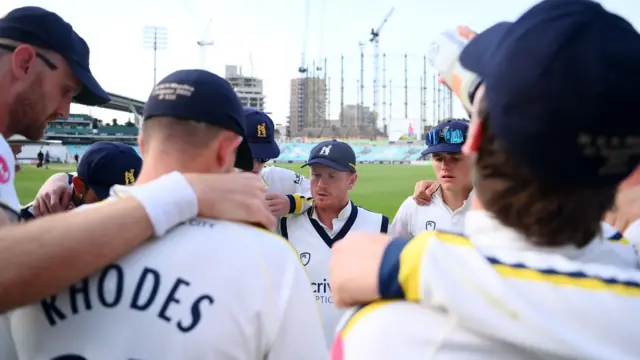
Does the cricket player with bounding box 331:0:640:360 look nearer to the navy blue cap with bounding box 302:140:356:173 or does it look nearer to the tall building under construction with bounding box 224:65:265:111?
the navy blue cap with bounding box 302:140:356:173

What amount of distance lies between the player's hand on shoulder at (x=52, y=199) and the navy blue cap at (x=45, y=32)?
1674 mm

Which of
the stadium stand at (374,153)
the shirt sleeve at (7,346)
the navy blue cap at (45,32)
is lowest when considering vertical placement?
Result: the shirt sleeve at (7,346)

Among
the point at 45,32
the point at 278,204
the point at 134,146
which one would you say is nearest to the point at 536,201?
the point at 45,32

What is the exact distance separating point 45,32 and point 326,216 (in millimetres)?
2937

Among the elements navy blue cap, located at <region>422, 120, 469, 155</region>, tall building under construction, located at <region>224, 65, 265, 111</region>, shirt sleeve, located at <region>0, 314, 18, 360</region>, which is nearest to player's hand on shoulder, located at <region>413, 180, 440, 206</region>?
navy blue cap, located at <region>422, 120, 469, 155</region>

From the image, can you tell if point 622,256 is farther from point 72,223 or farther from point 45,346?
point 45,346

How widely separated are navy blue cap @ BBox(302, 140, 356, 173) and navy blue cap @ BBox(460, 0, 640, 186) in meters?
3.61

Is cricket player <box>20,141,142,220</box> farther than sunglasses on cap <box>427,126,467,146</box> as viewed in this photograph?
No

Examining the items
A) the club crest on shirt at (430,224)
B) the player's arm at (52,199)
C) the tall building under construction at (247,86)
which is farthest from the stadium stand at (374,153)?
the tall building under construction at (247,86)

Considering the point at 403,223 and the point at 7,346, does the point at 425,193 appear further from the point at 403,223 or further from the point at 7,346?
the point at 7,346

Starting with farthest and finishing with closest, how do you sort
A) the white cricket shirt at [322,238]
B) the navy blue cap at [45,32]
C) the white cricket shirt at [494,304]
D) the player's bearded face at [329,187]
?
the player's bearded face at [329,187] → the white cricket shirt at [322,238] → the navy blue cap at [45,32] → the white cricket shirt at [494,304]

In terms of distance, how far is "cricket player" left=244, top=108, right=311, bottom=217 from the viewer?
4375 mm

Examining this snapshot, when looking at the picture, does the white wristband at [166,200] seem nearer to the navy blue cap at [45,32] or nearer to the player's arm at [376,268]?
the player's arm at [376,268]

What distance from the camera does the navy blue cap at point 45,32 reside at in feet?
7.20
